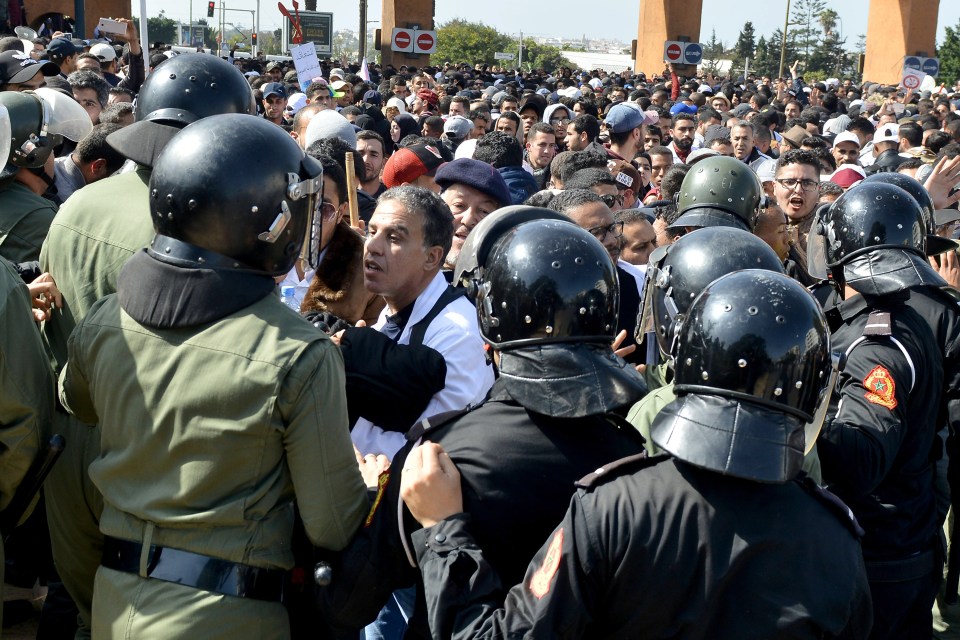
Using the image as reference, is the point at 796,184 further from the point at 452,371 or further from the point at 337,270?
the point at 452,371

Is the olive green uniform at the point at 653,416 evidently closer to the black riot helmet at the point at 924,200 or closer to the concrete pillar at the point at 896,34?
the black riot helmet at the point at 924,200

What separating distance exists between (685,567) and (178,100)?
241 cm

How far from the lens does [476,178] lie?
4883 millimetres

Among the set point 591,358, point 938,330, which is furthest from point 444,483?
point 938,330

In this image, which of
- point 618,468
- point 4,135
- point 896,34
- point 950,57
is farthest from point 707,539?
point 950,57

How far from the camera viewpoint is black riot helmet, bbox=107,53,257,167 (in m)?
3.17

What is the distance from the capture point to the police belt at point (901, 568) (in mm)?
3400

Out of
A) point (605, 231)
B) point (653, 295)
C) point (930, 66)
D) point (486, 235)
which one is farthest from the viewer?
point (930, 66)

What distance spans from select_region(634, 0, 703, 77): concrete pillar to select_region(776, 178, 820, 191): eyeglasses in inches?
1305

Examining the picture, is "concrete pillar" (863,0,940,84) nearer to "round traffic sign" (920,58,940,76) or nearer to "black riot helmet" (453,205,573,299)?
"round traffic sign" (920,58,940,76)

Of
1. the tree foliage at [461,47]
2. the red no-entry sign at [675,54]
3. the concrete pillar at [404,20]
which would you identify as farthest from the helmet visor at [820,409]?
the tree foliage at [461,47]

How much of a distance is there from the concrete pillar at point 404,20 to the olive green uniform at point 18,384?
33844 mm

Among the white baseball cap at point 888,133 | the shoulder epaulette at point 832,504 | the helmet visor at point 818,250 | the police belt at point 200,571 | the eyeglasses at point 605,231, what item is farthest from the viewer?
the white baseball cap at point 888,133

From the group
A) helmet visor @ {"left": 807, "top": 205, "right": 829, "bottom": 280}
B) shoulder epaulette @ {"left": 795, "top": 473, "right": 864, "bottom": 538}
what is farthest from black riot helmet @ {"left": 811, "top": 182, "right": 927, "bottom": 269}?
shoulder epaulette @ {"left": 795, "top": 473, "right": 864, "bottom": 538}
